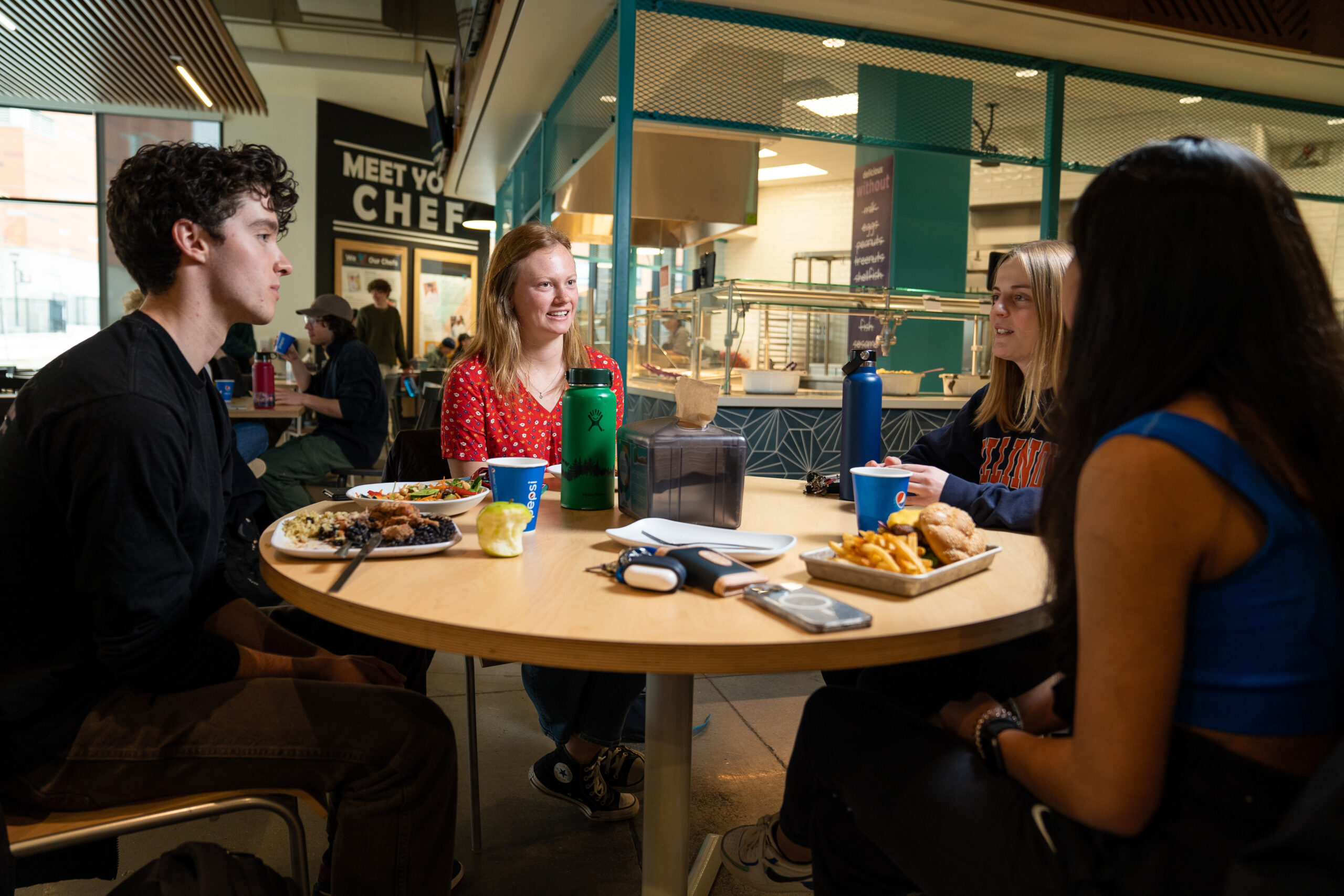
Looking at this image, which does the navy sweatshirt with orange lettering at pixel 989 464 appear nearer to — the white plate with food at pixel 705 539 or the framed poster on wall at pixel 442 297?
the white plate with food at pixel 705 539

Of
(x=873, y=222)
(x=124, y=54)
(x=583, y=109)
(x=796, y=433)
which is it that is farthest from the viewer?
(x=124, y=54)

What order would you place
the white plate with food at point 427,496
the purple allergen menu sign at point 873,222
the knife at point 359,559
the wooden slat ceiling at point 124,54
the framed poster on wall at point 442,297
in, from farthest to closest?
1. the framed poster on wall at point 442,297
2. the wooden slat ceiling at point 124,54
3. the purple allergen menu sign at point 873,222
4. the white plate with food at point 427,496
5. the knife at point 359,559

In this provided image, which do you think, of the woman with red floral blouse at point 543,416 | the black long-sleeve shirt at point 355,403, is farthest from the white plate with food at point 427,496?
the black long-sleeve shirt at point 355,403

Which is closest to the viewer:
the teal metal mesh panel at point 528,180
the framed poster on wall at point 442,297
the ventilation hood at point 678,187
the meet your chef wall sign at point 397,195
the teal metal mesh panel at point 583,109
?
the teal metal mesh panel at point 583,109

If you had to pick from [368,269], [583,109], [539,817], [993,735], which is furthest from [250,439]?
[368,269]

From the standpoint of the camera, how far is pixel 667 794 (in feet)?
4.21

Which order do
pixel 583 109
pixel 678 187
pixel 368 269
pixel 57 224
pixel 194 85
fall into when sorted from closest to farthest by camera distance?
pixel 583 109, pixel 678 187, pixel 194 85, pixel 57 224, pixel 368 269

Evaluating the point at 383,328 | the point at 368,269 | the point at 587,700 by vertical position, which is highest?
the point at 368,269

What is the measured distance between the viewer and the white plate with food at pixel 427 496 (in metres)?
1.47

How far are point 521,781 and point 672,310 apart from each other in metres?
2.37

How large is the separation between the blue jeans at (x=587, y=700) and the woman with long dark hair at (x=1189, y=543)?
3.92 feet

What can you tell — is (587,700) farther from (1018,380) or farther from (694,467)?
(1018,380)

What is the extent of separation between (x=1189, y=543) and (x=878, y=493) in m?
0.62

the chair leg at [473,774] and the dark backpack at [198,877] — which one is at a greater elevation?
the dark backpack at [198,877]
